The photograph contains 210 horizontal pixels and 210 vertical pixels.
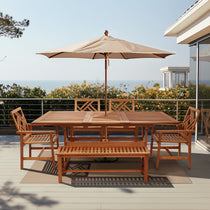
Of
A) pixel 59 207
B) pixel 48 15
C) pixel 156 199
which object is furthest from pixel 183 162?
pixel 48 15

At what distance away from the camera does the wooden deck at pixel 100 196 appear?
3229 millimetres

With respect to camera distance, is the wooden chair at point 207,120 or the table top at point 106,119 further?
the wooden chair at point 207,120

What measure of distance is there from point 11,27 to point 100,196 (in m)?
7.87

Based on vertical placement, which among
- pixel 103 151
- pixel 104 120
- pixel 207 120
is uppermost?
pixel 104 120

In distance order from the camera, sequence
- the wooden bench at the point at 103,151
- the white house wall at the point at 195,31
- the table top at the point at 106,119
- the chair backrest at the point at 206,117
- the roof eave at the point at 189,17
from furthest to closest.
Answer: the chair backrest at the point at 206,117, the white house wall at the point at 195,31, the roof eave at the point at 189,17, the table top at the point at 106,119, the wooden bench at the point at 103,151

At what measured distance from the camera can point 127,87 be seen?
8.79 m

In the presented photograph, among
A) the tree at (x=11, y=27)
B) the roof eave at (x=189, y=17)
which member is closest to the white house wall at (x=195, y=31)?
the roof eave at (x=189, y=17)

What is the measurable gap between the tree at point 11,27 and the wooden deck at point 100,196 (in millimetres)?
6645

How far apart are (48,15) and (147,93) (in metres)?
31.8

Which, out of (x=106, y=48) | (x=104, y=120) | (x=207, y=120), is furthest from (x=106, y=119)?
(x=207, y=120)

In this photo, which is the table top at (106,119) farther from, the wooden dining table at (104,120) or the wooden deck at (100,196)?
the wooden deck at (100,196)

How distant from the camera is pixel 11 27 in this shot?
967 centimetres

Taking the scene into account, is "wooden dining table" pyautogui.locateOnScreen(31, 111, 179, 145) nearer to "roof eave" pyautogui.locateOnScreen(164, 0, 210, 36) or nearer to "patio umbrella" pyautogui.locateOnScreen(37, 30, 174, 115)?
"patio umbrella" pyautogui.locateOnScreen(37, 30, 174, 115)

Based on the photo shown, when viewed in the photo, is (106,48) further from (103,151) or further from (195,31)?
(195,31)
